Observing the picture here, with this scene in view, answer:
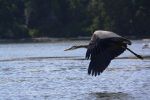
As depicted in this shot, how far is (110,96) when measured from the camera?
23.0 m

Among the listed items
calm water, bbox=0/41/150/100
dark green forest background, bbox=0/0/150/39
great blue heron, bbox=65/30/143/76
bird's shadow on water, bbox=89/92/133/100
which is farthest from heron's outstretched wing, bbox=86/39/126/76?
dark green forest background, bbox=0/0/150/39

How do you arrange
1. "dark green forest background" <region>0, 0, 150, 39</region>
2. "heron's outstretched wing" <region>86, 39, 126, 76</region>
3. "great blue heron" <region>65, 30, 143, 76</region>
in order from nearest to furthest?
"great blue heron" <region>65, 30, 143, 76</region>
"heron's outstretched wing" <region>86, 39, 126, 76</region>
"dark green forest background" <region>0, 0, 150, 39</region>

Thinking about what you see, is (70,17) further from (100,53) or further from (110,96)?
(100,53)

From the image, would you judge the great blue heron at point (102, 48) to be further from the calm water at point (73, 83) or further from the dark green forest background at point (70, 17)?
the dark green forest background at point (70, 17)

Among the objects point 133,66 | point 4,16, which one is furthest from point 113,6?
point 133,66

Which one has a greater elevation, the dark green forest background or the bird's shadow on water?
the bird's shadow on water

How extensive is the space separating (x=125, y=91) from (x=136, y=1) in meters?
70.3

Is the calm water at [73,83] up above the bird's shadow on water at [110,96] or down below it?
below

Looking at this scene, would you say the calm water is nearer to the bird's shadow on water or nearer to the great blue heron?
the bird's shadow on water

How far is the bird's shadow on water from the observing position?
22.5 m

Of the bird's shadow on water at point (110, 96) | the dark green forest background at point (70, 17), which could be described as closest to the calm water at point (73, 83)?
the bird's shadow on water at point (110, 96)

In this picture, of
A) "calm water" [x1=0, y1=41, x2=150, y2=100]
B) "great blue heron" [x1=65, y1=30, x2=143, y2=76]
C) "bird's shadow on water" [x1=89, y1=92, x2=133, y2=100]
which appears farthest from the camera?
"calm water" [x1=0, y1=41, x2=150, y2=100]

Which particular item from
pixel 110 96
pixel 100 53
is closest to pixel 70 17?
pixel 110 96

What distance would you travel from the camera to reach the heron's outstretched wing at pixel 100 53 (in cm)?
1664
